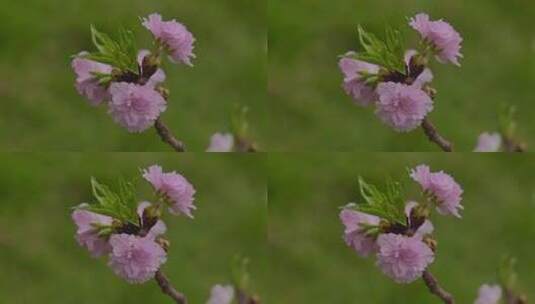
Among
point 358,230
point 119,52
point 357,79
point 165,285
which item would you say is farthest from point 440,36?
point 165,285

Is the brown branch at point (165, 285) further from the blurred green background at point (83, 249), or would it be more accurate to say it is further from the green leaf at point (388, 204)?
the green leaf at point (388, 204)

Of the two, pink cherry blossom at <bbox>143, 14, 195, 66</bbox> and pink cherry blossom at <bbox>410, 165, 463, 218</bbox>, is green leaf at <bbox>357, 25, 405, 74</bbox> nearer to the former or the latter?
pink cherry blossom at <bbox>410, 165, 463, 218</bbox>

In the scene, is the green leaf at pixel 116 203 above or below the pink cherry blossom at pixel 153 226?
above

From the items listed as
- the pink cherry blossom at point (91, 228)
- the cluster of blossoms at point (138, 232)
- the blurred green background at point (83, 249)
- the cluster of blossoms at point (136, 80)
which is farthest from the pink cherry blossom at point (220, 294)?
the cluster of blossoms at point (136, 80)

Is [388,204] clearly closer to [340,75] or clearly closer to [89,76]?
[340,75]

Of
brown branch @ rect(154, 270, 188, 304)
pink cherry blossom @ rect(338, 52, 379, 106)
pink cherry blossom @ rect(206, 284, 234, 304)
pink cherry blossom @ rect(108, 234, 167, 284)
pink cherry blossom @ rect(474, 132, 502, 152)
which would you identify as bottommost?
pink cherry blossom @ rect(206, 284, 234, 304)

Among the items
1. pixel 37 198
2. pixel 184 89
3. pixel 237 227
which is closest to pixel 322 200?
pixel 237 227

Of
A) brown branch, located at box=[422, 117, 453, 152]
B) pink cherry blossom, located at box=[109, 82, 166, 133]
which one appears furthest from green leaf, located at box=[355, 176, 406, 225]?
pink cherry blossom, located at box=[109, 82, 166, 133]
